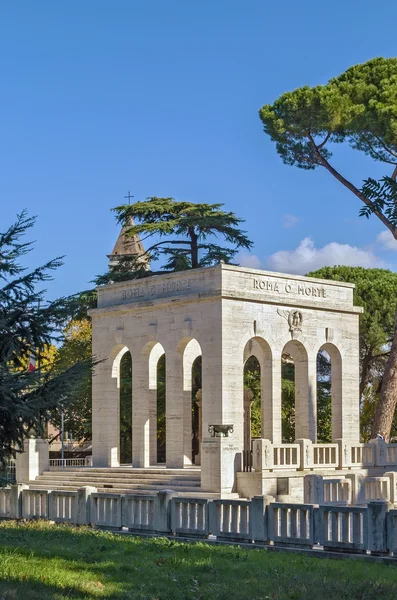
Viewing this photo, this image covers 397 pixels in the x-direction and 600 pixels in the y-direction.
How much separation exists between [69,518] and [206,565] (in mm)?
8319

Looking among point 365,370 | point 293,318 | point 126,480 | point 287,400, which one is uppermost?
point 293,318

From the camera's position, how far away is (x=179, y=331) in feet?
109

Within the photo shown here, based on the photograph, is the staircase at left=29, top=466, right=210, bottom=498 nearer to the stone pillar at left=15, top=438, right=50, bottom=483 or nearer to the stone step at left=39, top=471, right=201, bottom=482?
the stone step at left=39, top=471, right=201, bottom=482

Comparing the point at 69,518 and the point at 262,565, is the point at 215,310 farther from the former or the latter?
the point at 262,565

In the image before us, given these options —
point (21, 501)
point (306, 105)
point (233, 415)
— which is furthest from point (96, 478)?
point (306, 105)

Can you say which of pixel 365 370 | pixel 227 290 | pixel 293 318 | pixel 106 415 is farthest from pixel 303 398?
pixel 365 370

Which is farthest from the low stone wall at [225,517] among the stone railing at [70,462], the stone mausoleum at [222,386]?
the stone railing at [70,462]

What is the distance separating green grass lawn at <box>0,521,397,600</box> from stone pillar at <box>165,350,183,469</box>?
14845mm

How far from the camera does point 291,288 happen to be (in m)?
34.5

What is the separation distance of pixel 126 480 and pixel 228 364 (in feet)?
15.6

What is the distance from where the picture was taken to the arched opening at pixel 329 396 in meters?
35.6

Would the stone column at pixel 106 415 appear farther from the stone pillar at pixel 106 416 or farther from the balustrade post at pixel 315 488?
the balustrade post at pixel 315 488

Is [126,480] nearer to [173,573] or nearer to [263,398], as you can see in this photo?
[263,398]

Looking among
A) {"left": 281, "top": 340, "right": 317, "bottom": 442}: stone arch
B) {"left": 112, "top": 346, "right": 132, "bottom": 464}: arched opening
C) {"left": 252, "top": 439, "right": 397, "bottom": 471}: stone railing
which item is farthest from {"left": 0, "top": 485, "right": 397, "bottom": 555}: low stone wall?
{"left": 112, "top": 346, "right": 132, "bottom": 464}: arched opening
